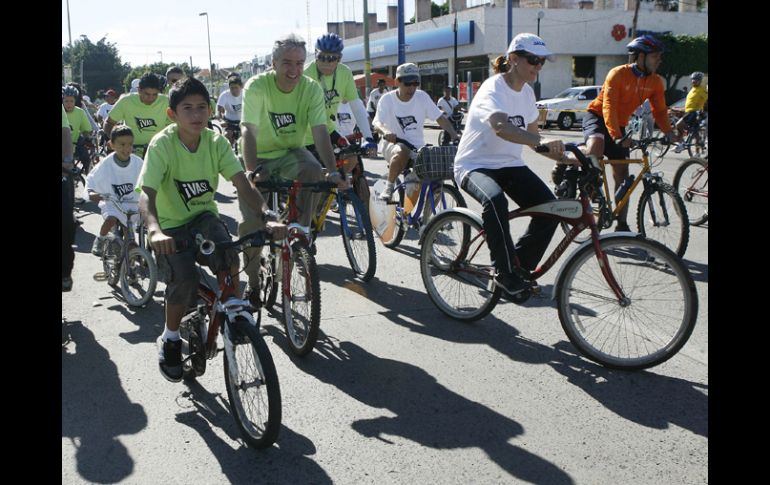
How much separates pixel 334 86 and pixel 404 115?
85 centimetres

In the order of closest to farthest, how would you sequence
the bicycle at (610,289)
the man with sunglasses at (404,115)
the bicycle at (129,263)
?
the bicycle at (610,289) < the bicycle at (129,263) < the man with sunglasses at (404,115)

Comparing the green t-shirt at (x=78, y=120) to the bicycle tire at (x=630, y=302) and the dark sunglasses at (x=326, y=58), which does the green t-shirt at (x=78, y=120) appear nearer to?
the dark sunglasses at (x=326, y=58)

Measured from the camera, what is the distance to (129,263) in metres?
6.23

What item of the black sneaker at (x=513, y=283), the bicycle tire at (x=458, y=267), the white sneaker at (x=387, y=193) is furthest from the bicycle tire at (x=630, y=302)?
the white sneaker at (x=387, y=193)

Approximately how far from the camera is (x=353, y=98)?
8047 mm

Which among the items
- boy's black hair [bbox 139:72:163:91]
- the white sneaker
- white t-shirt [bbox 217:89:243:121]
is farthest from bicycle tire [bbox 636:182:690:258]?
white t-shirt [bbox 217:89:243:121]

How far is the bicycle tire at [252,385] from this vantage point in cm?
330

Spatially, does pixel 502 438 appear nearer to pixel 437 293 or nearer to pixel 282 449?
pixel 282 449

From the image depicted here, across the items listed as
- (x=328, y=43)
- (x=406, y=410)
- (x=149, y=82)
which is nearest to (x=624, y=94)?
(x=328, y=43)

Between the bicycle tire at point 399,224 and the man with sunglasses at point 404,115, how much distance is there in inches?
7.4

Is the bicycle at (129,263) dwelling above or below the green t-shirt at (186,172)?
below

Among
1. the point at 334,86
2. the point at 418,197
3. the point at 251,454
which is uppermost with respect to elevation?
the point at 334,86

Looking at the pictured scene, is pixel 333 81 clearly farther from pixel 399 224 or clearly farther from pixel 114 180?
pixel 114 180
